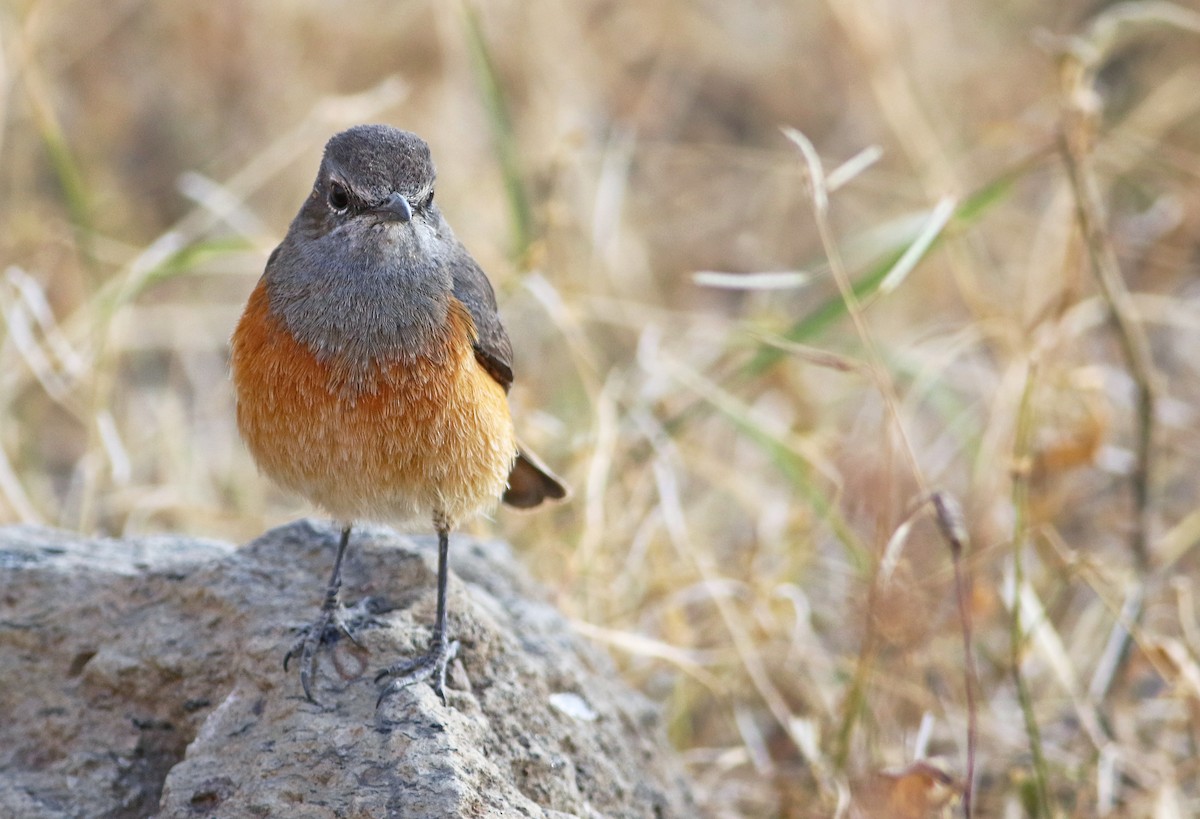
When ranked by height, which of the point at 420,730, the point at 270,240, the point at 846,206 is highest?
the point at 846,206

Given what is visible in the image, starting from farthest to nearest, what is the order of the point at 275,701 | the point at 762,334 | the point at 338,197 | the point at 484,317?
the point at 762,334, the point at 484,317, the point at 338,197, the point at 275,701

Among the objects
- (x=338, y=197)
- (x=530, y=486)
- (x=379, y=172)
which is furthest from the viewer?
(x=530, y=486)

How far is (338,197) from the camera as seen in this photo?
12.8 ft

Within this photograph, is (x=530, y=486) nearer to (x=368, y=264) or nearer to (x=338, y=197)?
(x=368, y=264)

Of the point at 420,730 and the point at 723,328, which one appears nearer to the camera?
the point at 420,730

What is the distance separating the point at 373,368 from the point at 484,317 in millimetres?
439

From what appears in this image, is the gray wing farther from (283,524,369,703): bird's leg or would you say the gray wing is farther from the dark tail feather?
(283,524,369,703): bird's leg

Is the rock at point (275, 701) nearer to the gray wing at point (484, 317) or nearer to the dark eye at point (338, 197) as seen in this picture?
the gray wing at point (484, 317)

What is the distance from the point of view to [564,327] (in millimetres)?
5676

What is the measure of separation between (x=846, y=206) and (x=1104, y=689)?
578 cm

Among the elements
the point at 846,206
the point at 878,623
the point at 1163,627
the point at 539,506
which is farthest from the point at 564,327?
the point at 846,206

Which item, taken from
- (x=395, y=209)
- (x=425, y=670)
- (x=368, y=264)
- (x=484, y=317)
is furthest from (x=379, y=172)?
(x=425, y=670)

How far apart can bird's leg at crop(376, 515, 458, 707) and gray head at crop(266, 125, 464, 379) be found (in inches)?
24.5

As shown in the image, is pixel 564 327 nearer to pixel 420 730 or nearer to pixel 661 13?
pixel 420 730
